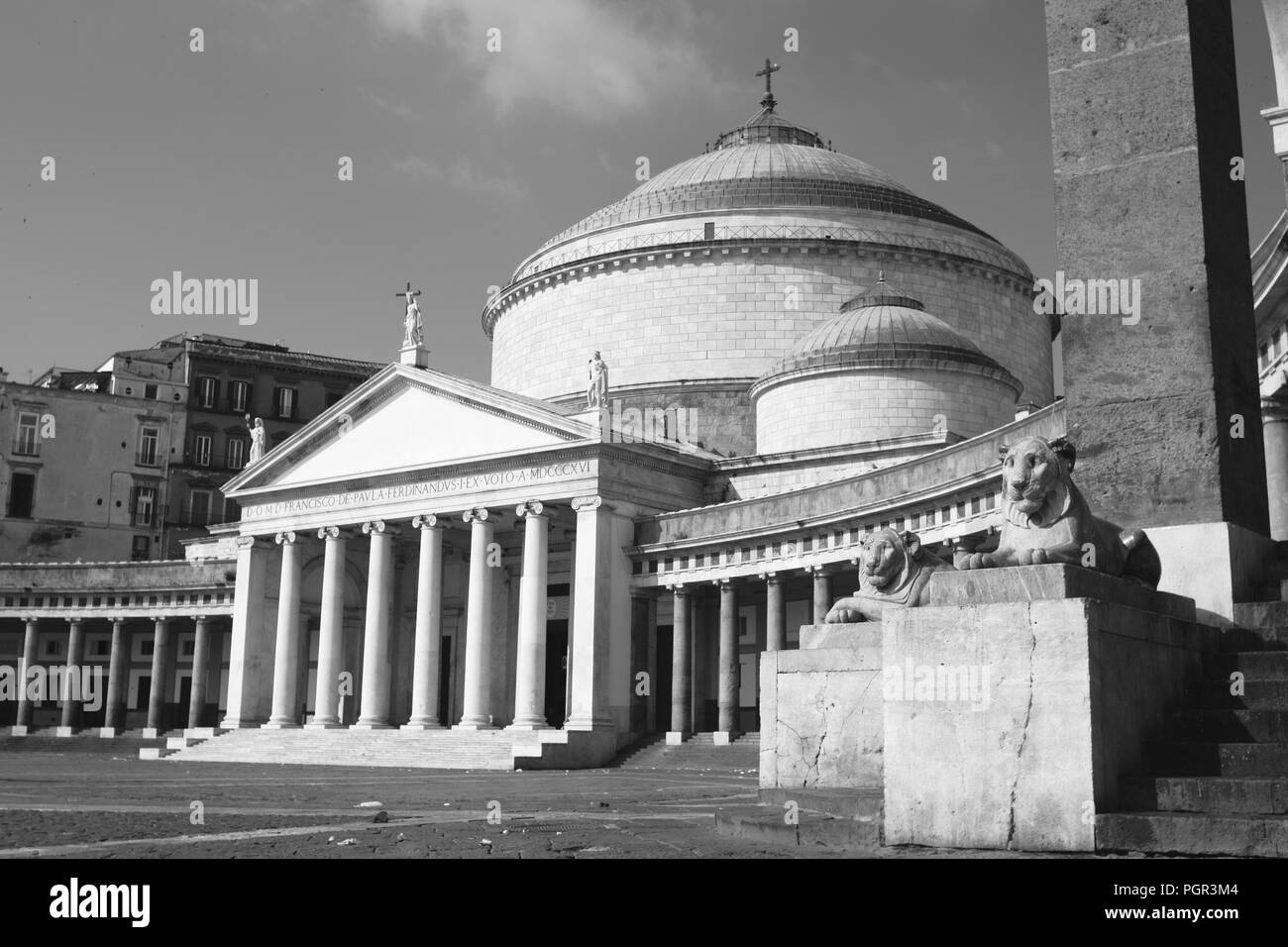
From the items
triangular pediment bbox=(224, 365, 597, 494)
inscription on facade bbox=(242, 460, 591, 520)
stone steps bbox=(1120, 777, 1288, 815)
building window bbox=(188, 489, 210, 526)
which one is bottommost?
stone steps bbox=(1120, 777, 1288, 815)

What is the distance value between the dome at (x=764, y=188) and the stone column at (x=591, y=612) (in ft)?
55.2

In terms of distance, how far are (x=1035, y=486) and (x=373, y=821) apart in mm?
7292

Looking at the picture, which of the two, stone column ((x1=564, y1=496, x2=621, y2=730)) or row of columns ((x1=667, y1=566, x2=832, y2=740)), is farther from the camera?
stone column ((x1=564, y1=496, x2=621, y2=730))

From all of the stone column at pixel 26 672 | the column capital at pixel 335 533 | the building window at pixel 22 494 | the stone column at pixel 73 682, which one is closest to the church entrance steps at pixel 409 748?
the column capital at pixel 335 533

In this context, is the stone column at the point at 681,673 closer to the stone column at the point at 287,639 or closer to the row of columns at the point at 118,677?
the stone column at the point at 287,639

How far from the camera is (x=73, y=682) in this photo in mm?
58938

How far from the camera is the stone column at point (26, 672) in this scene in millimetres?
58531

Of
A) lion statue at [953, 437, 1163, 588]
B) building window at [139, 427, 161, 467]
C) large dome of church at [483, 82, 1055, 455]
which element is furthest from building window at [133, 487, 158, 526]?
lion statue at [953, 437, 1163, 588]

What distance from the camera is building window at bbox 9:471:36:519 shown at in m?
70.2

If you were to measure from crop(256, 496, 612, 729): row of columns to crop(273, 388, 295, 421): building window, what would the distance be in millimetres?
31026

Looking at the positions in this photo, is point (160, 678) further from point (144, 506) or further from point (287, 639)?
point (144, 506)

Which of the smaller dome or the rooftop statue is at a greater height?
the smaller dome

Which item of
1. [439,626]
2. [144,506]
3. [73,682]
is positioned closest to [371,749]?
[439,626]

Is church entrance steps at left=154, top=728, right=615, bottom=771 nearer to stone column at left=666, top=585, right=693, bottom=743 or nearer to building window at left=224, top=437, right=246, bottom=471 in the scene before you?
stone column at left=666, top=585, right=693, bottom=743
